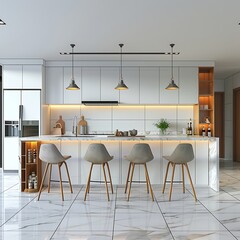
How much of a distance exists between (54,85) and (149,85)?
224 cm

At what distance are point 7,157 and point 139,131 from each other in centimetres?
314

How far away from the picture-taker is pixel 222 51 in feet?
21.8

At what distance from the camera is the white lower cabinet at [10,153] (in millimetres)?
→ 7402

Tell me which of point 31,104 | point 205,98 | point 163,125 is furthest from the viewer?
point 205,98

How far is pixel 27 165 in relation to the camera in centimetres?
544

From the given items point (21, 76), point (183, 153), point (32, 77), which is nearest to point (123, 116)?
point (32, 77)

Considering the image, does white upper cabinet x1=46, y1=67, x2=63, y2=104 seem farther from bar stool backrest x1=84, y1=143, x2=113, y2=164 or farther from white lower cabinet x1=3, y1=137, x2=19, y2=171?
bar stool backrest x1=84, y1=143, x2=113, y2=164

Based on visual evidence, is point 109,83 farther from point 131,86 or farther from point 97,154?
point 97,154

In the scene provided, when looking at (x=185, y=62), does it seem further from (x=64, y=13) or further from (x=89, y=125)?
(x=64, y=13)

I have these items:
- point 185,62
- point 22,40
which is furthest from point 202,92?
point 22,40

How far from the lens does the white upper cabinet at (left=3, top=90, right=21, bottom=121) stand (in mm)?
7445

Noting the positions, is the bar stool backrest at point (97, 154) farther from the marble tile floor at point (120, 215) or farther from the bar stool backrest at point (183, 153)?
the bar stool backrest at point (183, 153)

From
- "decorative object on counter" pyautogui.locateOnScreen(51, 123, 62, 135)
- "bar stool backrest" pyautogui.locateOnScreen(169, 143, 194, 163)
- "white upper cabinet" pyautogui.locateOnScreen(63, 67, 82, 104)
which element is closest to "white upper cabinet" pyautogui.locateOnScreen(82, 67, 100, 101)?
"white upper cabinet" pyautogui.locateOnScreen(63, 67, 82, 104)

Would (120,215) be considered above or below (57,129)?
below
